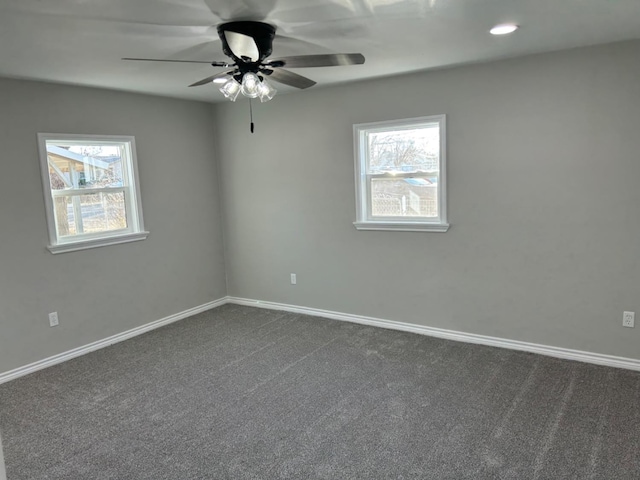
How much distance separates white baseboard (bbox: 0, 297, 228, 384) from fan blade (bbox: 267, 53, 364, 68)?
3124mm

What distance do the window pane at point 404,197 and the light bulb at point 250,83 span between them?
190 centimetres

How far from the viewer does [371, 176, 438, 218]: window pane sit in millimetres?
4066

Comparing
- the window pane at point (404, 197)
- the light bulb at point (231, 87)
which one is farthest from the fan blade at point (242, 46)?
the window pane at point (404, 197)

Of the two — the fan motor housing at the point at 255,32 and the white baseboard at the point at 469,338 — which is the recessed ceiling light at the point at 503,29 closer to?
the fan motor housing at the point at 255,32

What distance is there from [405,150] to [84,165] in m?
2.99

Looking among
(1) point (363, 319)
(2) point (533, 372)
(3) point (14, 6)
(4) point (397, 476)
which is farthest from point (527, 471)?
(3) point (14, 6)

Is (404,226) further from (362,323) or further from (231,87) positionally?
(231,87)

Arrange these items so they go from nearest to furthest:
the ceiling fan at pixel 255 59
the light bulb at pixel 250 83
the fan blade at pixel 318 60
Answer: the ceiling fan at pixel 255 59 < the fan blade at pixel 318 60 < the light bulb at pixel 250 83

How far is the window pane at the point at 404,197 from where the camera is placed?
13.3 ft

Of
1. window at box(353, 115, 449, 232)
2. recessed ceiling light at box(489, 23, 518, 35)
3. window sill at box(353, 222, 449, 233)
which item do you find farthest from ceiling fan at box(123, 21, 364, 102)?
window sill at box(353, 222, 449, 233)

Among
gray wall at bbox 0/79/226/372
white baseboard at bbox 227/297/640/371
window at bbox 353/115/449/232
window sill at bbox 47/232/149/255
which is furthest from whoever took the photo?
window at bbox 353/115/449/232

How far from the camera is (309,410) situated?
2.92 m

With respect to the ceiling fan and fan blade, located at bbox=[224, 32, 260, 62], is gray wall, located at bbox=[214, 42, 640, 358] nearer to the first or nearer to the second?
the ceiling fan

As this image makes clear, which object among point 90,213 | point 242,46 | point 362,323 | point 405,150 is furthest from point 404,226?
point 90,213
